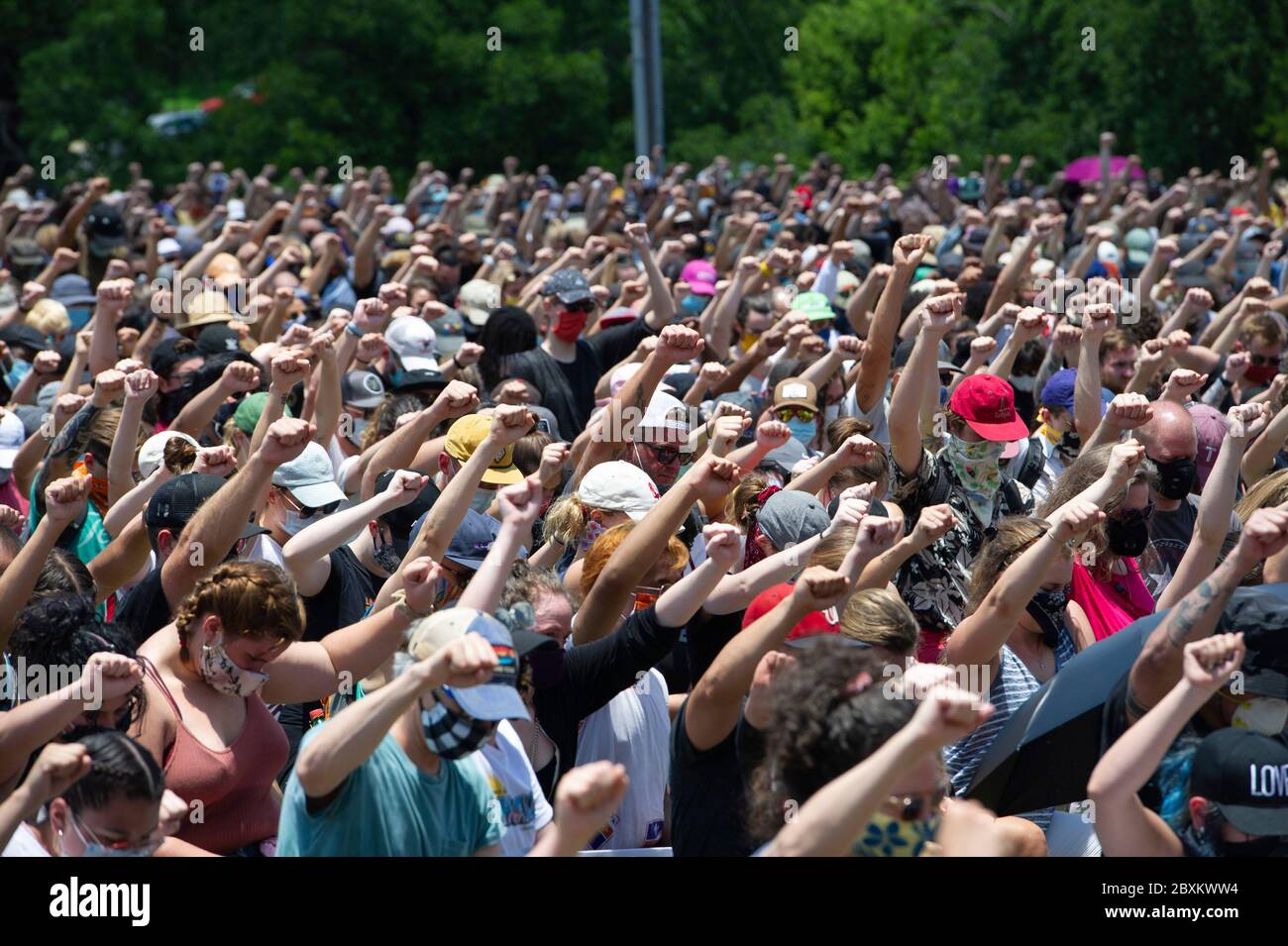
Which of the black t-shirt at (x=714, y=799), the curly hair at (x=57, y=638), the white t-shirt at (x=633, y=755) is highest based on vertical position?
the curly hair at (x=57, y=638)

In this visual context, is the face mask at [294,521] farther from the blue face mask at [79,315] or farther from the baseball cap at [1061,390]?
the blue face mask at [79,315]

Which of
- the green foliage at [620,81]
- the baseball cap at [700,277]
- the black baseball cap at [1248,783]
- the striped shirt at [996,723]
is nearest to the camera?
the black baseball cap at [1248,783]

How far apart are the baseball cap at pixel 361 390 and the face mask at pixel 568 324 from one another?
1.11 metres

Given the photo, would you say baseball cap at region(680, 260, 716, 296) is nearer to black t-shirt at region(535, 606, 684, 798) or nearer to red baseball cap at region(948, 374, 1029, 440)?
red baseball cap at region(948, 374, 1029, 440)

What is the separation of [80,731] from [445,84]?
28765 millimetres

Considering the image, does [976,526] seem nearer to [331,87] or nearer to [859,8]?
[331,87]

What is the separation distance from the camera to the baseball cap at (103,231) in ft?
40.5

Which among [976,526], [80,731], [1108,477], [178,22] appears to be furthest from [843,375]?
[178,22]

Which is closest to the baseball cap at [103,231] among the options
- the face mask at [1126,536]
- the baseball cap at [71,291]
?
the baseball cap at [71,291]

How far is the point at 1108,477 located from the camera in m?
4.62

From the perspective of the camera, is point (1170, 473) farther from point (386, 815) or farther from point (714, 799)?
point (386, 815)

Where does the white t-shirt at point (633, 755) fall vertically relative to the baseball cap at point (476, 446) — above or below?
below

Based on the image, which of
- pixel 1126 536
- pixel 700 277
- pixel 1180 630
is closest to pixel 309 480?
pixel 1126 536

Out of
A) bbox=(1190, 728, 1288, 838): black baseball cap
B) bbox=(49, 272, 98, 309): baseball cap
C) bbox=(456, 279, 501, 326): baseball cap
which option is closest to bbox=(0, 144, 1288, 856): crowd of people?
bbox=(1190, 728, 1288, 838): black baseball cap
